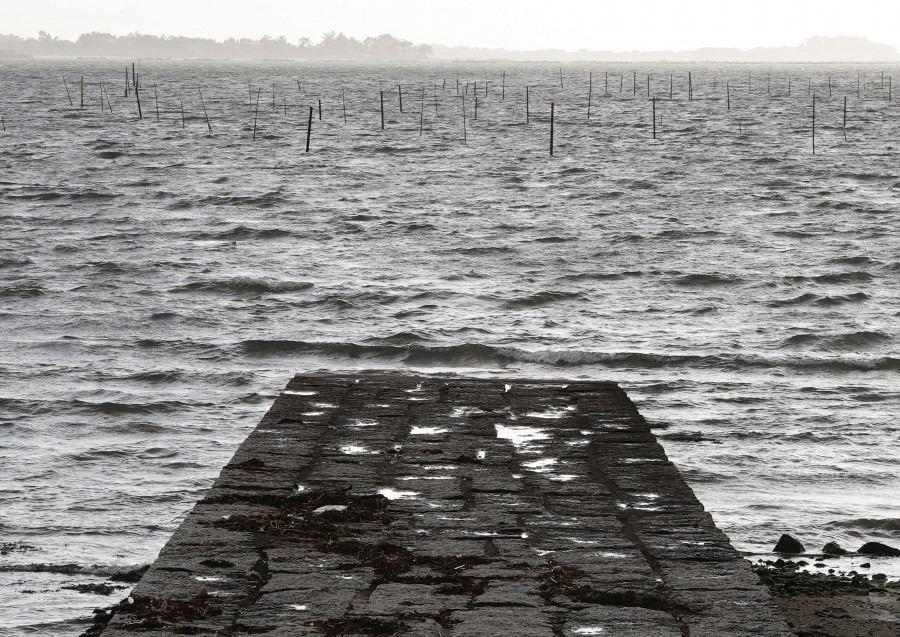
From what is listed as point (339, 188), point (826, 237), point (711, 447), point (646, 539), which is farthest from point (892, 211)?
point (646, 539)

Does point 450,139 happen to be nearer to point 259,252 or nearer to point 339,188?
point 339,188

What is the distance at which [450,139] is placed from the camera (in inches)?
2080

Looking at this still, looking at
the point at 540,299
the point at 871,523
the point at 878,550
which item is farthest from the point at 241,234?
the point at 878,550

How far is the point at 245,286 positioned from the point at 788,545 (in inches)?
498

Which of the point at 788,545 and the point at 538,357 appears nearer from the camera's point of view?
the point at 788,545

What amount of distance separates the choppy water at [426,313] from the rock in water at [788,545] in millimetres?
128

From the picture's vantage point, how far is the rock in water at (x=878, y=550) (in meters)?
8.19

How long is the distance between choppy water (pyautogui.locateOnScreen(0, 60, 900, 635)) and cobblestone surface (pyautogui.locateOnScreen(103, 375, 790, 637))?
186cm

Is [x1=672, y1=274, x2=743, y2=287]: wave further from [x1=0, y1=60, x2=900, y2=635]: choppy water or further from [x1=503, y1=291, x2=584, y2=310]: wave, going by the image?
[x1=503, y1=291, x2=584, y2=310]: wave

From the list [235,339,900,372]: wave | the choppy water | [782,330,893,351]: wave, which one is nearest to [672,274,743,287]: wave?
the choppy water

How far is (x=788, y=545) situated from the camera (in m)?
8.27

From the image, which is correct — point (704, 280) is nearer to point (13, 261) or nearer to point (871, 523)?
point (871, 523)

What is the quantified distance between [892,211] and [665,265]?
424 inches

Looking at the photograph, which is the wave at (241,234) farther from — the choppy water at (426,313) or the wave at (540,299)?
the wave at (540,299)
